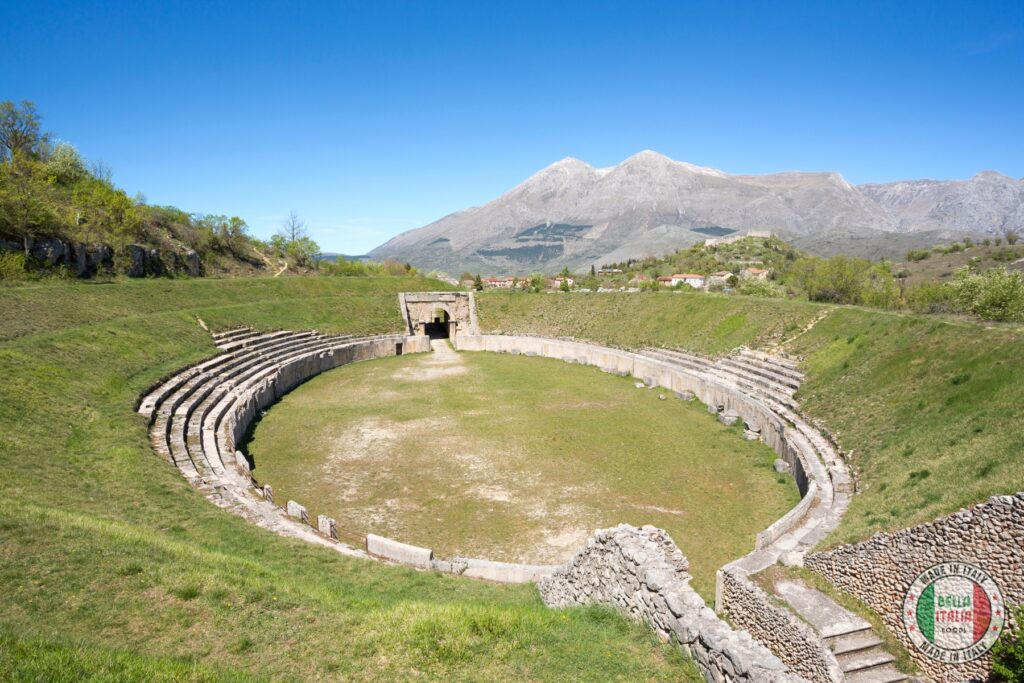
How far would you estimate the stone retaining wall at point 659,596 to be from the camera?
22.5 feet

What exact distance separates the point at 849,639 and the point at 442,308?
45.4 m

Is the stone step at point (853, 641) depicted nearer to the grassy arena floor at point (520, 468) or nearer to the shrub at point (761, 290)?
the grassy arena floor at point (520, 468)

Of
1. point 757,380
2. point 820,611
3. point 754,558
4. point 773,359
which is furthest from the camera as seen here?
point 773,359

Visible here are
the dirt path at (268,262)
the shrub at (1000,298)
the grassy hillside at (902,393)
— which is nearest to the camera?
the grassy hillside at (902,393)

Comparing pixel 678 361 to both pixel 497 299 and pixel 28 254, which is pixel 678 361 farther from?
pixel 28 254

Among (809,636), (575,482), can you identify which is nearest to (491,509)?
(575,482)

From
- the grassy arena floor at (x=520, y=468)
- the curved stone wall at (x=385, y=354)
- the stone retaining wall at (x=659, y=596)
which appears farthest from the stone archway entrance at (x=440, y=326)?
the stone retaining wall at (x=659, y=596)

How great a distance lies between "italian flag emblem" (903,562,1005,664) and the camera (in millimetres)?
8922

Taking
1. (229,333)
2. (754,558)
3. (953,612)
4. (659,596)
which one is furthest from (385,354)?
(953,612)

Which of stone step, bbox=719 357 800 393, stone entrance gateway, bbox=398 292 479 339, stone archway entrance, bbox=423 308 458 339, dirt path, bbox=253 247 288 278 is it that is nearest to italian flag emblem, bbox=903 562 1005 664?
stone step, bbox=719 357 800 393

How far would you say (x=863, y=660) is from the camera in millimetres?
9375

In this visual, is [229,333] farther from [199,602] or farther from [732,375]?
[732,375]

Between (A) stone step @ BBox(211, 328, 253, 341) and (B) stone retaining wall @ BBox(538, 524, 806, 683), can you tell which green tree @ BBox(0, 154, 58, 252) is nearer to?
(A) stone step @ BBox(211, 328, 253, 341)

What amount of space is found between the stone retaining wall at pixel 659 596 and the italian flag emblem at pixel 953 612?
14.3ft
